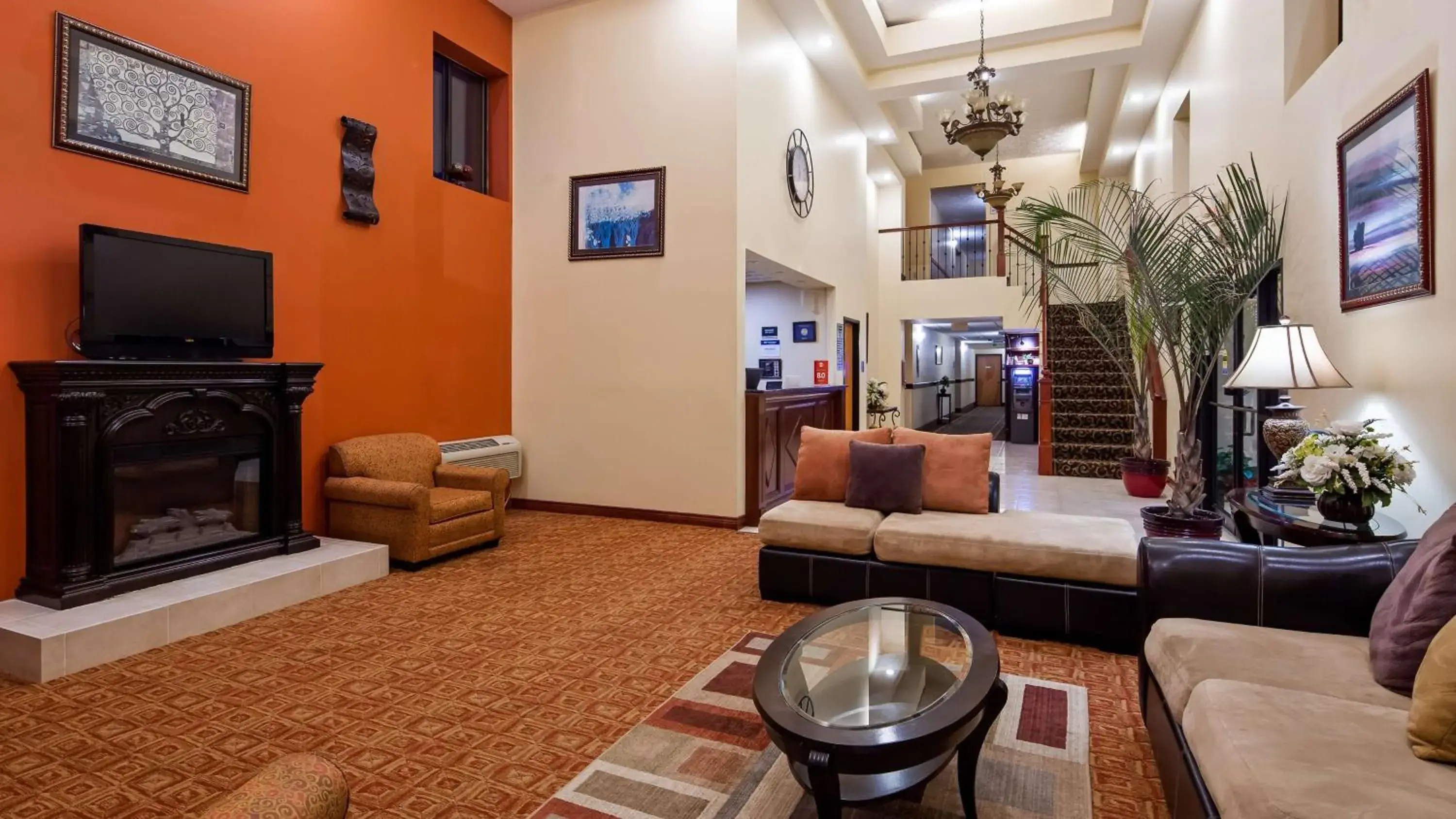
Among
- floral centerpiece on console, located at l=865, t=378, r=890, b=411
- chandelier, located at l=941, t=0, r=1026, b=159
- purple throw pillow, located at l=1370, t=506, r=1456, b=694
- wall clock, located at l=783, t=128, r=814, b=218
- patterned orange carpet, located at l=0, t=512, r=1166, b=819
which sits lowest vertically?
patterned orange carpet, located at l=0, t=512, r=1166, b=819

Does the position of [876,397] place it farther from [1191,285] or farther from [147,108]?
[147,108]

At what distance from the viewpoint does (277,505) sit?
14.3 ft

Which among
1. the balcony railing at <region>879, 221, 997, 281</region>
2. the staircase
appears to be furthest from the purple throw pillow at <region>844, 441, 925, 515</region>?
the balcony railing at <region>879, 221, 997, 281</region>

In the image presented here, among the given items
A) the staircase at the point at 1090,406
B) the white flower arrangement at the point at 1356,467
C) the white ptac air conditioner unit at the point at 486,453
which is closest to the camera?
the white flower arrangement at the point at 1356,467

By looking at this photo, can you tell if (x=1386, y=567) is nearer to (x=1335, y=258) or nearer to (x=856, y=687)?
(x=856, y=687)

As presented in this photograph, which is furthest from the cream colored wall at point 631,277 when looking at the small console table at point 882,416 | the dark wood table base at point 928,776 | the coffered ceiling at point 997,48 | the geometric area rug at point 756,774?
A: the dark wood table base at point 928,776

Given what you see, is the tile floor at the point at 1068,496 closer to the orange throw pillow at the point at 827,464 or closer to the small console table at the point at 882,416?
the small console table at the point at 882,416

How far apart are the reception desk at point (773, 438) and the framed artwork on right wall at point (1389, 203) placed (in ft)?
12.1

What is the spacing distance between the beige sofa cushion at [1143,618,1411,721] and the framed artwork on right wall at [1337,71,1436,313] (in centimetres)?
163

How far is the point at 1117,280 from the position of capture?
327 inches

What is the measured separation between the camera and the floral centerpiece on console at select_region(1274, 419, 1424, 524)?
253 centimetres

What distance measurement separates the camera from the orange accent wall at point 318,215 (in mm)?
3525

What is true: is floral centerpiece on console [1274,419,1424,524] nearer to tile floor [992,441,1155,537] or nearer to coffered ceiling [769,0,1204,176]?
tile floor [992,441,1155,537]

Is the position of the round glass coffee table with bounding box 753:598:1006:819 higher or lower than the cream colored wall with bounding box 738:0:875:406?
lower
